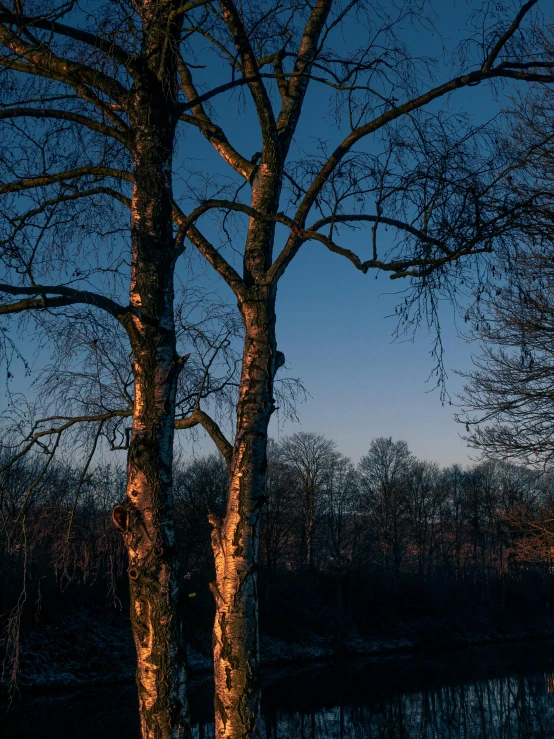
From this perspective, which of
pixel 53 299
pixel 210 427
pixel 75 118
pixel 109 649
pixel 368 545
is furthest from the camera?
pixel 368 545

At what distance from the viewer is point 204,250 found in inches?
227

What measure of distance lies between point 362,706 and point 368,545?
23.1m

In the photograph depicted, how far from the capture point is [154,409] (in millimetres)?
4801

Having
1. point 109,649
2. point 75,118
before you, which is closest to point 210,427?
point 75,118

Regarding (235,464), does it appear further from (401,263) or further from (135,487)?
(401,263)

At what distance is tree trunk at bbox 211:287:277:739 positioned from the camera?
463cm

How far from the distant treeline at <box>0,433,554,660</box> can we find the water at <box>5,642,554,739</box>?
3.09 meters

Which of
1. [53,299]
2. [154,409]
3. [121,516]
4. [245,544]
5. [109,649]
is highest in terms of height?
[53,299]

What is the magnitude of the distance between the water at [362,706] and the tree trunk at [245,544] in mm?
12422

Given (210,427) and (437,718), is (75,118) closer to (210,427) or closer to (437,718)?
(210,427)

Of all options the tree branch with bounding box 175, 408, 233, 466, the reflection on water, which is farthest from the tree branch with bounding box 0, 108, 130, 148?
the reflection on water

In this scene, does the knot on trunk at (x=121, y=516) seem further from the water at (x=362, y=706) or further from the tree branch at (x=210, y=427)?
the water at (x=362, y=706)

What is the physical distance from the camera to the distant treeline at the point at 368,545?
27067 millimetres

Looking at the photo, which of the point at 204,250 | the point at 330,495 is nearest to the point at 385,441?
the point at 330,495
